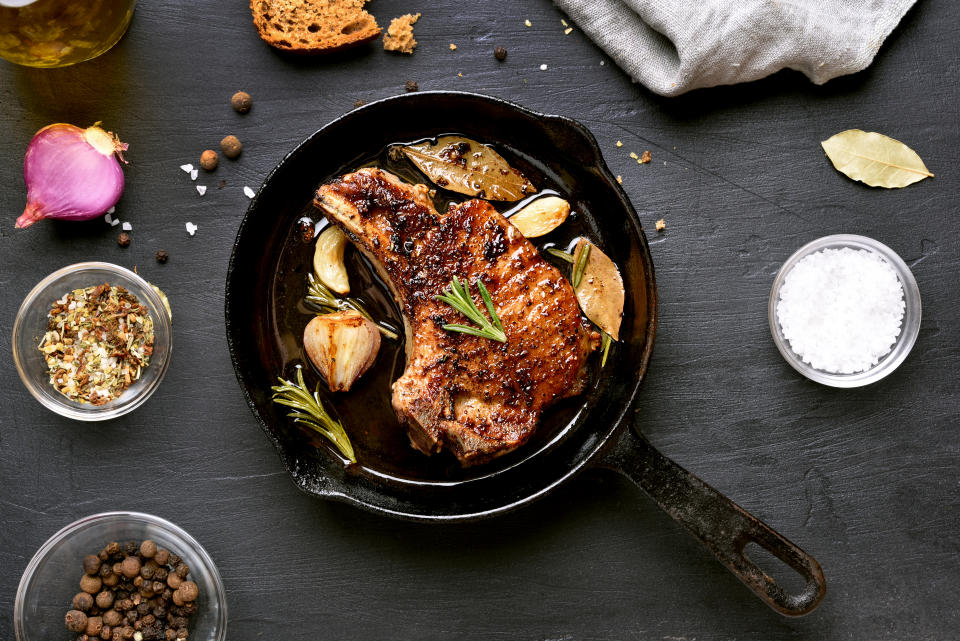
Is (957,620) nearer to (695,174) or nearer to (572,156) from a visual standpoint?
(695,174)

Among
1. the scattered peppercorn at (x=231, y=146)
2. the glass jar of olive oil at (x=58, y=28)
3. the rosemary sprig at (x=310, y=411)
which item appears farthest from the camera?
the scattered peppercorn at (x=231, y=146)

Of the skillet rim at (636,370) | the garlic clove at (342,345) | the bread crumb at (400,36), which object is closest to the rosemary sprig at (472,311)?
the garlic clove at (342,345)

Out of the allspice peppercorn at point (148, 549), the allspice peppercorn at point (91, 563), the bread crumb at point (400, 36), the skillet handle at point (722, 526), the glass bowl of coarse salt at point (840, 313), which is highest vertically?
the bread crumb at point (400, 36)

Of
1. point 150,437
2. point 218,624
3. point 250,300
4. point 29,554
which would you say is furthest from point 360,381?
point 29,554

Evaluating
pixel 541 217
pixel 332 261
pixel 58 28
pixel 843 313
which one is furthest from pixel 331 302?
pixel 843 313

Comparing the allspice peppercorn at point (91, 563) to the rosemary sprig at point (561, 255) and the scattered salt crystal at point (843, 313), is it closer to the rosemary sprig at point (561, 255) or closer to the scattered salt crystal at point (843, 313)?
the rosemary sprig at point (561, 255)

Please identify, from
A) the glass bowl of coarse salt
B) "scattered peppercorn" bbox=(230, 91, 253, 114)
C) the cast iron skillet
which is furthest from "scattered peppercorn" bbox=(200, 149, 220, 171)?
the glass bowl of coarse salt
